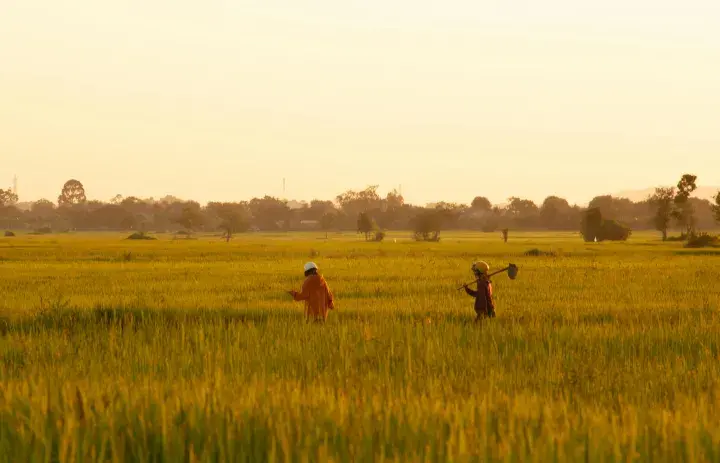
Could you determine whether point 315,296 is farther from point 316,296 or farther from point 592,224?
point 592,224

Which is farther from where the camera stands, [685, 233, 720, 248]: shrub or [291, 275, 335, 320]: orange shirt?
[685, 233, 720, 248]: shrub

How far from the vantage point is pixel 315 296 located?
47.1ft

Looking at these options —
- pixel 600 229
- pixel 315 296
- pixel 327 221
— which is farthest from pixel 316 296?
pixel 327 221

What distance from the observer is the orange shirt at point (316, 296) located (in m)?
14.0

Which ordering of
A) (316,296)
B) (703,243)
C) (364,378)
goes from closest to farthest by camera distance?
1. (364,378)
2. (316,296)
3. (703,243)

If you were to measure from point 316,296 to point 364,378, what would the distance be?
572 cm

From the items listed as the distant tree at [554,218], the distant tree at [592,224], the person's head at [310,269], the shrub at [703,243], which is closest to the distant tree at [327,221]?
the distant tree at [554,218]

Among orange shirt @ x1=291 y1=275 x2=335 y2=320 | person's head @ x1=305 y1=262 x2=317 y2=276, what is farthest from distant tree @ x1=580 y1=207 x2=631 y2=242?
person's head @ x1=305 y1=262 x2=317 y2=276

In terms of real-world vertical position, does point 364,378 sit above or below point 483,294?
below

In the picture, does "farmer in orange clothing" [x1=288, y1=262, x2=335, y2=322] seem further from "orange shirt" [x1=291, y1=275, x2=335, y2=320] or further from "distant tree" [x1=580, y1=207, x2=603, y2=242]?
"distant tree" [x1=580, y1=207, x2=603, y2=242]

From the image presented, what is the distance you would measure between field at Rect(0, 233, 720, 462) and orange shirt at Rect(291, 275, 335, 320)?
1.71 feet

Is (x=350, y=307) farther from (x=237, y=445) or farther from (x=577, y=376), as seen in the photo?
(x=237, y=445)

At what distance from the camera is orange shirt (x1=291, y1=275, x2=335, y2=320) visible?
1401cm

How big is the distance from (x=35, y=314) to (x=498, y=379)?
1084 centimetres
